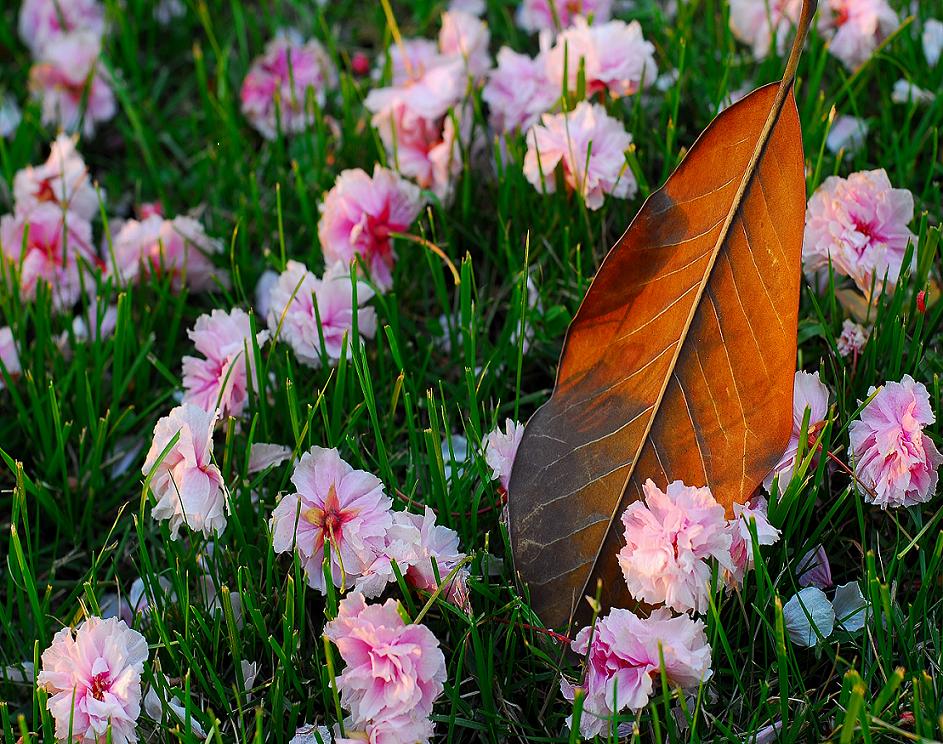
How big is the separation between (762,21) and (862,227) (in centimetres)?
61

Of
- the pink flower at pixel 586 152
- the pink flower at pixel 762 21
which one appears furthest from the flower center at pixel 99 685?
the pink flower at pixel 762 21

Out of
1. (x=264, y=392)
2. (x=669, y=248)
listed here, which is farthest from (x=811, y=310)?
(x=264, y=392)

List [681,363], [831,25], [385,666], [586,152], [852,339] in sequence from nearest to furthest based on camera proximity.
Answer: [385,666] → [681,363] → [852,339] → [586,152] → [831,25]

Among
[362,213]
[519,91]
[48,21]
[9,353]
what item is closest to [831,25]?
[519,91]

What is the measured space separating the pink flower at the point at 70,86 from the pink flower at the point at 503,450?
1.22m

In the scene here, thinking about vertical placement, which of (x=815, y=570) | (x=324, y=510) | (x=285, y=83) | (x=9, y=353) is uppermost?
(x=285, y=83)

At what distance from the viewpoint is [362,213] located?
1545mm

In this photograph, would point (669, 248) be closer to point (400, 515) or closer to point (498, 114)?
point (400, 515)

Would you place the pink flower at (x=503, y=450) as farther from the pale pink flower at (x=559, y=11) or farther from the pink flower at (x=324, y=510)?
the pale pink flower at (x=559, y=11)

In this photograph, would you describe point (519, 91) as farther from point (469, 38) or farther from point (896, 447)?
point (896, 447)

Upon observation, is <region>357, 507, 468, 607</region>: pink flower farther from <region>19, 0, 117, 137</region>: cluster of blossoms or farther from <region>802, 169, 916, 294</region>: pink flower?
<region>19, 0, 117, 137</region>: cluster of blossoms

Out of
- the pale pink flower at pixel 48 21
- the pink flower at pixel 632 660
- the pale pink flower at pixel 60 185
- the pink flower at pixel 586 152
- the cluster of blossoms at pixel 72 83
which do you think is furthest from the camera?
the pale pink flower at pixel 48 21

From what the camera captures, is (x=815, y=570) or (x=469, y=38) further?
(x=469, y=38)

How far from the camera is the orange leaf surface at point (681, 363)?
1.12 metres
